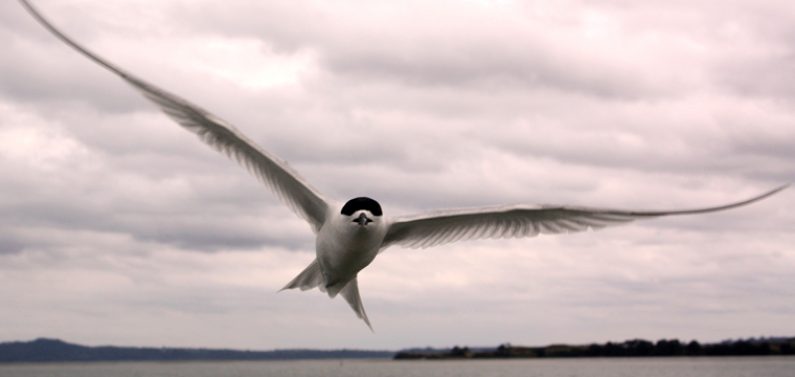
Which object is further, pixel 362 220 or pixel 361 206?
pixel 361 206

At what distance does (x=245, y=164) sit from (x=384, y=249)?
3.86 metres

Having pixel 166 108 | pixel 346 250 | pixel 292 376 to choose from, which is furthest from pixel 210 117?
pixel 292 376

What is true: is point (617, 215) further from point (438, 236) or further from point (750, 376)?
point (750, 376)

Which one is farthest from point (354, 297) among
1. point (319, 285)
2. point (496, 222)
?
point (496, 222)

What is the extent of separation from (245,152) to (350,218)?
3.52 metres

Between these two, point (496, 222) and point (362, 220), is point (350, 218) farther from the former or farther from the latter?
point (496, 222)

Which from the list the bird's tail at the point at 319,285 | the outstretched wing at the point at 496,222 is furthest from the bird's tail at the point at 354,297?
the outstretched wing at the point at 496,222

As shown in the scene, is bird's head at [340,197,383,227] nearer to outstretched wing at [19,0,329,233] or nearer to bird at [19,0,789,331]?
bird at [19,0,789,331]

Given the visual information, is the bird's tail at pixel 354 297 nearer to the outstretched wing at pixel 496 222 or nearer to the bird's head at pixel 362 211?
the outstretched wing at pixel 496 222

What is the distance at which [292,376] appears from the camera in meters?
168

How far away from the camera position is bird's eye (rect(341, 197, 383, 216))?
1664 cm

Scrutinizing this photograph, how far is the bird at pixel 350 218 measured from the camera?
55.3 ft

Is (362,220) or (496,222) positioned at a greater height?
(496,222)

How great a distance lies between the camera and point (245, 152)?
18.6m
